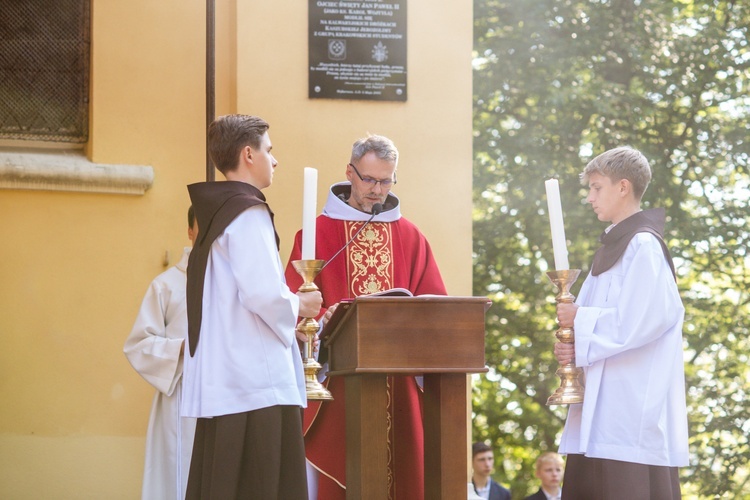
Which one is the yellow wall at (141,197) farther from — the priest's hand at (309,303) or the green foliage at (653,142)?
the green foliage at (653,142)

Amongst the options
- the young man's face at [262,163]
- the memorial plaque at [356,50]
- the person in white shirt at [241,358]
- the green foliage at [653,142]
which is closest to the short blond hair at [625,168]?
the young man's face at [262,163]

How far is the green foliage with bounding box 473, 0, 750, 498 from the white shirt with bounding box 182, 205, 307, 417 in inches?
384

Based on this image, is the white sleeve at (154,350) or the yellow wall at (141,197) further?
the yellow wall at (141,197)

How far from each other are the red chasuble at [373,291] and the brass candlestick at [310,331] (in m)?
0.52

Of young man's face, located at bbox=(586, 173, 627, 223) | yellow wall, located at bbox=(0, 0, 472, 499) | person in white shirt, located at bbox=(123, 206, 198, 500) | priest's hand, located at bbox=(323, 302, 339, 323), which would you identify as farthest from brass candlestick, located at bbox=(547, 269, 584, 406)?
person in white shirt, located at bbox=(123, 206, 198, 500)

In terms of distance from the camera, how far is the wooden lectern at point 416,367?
464cm

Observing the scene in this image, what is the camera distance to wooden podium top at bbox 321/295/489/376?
4633mm

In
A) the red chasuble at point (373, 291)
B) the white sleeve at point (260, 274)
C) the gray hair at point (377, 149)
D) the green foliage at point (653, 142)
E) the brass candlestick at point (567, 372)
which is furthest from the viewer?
the green foliage at point (653, 142)

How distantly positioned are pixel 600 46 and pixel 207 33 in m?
8.39

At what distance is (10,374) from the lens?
6805 millimetres

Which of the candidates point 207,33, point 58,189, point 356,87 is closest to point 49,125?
point 58,189

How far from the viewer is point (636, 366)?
5199 millimetres

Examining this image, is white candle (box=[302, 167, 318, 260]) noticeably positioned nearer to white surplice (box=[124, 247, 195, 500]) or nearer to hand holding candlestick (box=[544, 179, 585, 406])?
hand holding candlestick (box=[544, 179, 585, 406])

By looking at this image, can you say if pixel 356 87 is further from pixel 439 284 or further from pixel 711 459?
pixel 711 459
